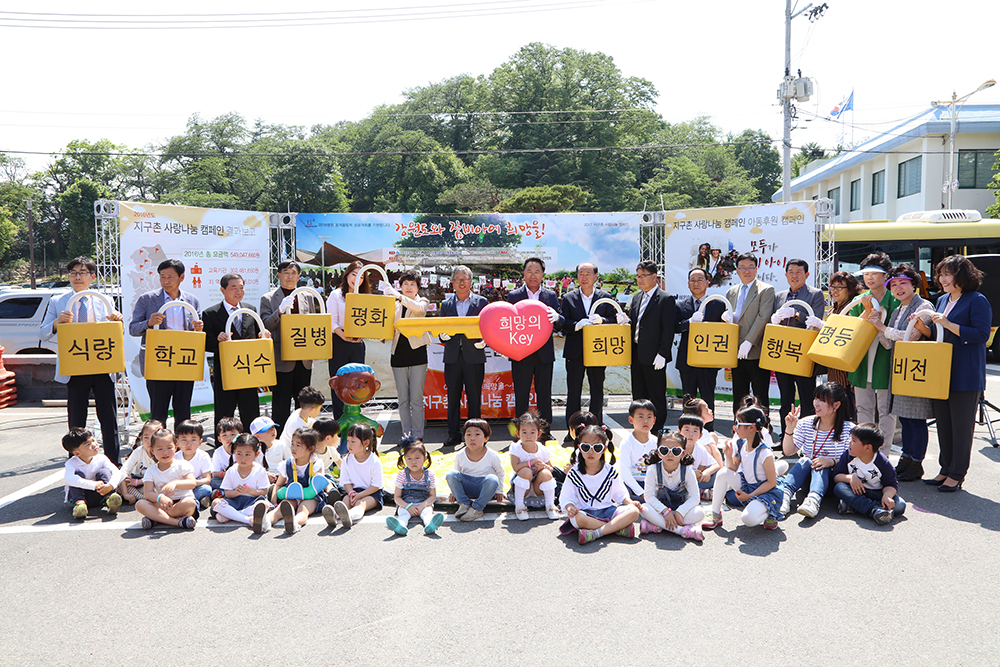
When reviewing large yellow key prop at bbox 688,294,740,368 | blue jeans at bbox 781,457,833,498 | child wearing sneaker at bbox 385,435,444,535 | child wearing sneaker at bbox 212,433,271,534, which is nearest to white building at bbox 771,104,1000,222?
large yellow key prop at bbox 688,294,740,368

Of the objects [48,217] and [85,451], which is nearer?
[85,451]

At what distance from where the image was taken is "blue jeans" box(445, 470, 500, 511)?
16.3 ft

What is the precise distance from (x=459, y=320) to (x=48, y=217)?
5306cm

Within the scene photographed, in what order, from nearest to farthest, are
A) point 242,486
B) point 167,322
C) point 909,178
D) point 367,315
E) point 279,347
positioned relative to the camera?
point 242,486 < point 167,322 < point 279,347 < point 367,315 < point 909,178

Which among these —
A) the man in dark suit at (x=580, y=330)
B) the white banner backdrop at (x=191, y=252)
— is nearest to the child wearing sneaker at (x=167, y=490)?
the white banner backdrop at (x=191, y=252)

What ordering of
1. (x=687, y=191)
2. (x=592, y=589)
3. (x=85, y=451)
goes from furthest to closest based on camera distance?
(x=687, y=191) → (x=85, y=451) → (x=592, y=589)

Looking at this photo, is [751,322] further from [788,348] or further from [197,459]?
[197,459]

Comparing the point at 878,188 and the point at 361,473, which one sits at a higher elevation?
the point at 878,188

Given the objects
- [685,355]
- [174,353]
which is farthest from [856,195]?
[174,353]

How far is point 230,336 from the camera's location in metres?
6.27

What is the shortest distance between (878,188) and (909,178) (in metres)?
2.80

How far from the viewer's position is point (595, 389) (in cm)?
715

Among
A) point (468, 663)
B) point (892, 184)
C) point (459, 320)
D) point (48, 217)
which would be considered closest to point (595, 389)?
point (459, 320)

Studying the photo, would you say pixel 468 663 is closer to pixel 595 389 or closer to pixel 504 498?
pixel 504 498
